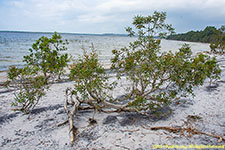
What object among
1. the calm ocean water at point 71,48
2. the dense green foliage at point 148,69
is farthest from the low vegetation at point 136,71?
the calm ocean water at point 71,48

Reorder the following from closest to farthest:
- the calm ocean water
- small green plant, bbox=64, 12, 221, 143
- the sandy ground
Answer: the sandy ground
small green plant, bbox=64, 12, 221, 143
the calm ocean water

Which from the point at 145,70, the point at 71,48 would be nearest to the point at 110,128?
the point at 145,70

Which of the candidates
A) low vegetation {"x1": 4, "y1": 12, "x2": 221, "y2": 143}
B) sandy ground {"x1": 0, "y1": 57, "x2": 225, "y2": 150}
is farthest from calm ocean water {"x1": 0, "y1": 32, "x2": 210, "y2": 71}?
sandy ground {"x1": 0, "y1": 57, "x2": 225, "y2": 150}

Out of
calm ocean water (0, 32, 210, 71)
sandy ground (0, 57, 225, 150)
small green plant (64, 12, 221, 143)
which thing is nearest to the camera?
sandy ground (0, 57, 225, 150)

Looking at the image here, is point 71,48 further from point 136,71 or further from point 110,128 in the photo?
point 110,128

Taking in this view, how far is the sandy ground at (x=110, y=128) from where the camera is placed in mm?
3902

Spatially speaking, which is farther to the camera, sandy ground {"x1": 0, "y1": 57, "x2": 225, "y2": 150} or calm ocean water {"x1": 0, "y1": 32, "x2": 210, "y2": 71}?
calm ocean water {"x1": 0, "y1": 32, "x2": 210, "y2": 71}

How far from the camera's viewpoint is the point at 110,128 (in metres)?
4.54

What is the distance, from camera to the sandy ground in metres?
3.90

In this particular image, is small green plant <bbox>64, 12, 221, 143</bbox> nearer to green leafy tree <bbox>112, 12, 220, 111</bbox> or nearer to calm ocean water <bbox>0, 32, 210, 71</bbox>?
green leafy tree <bbox>112, 12, 220, 111</bbox>

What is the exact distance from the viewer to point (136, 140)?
13.0 ft

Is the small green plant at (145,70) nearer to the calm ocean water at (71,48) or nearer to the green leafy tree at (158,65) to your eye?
the green leafy tree at (158,65)

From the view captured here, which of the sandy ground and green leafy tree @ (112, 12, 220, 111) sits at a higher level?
green leafy tree @ (112, 12, 220, 111)

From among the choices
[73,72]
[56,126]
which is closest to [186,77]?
[73,72]
